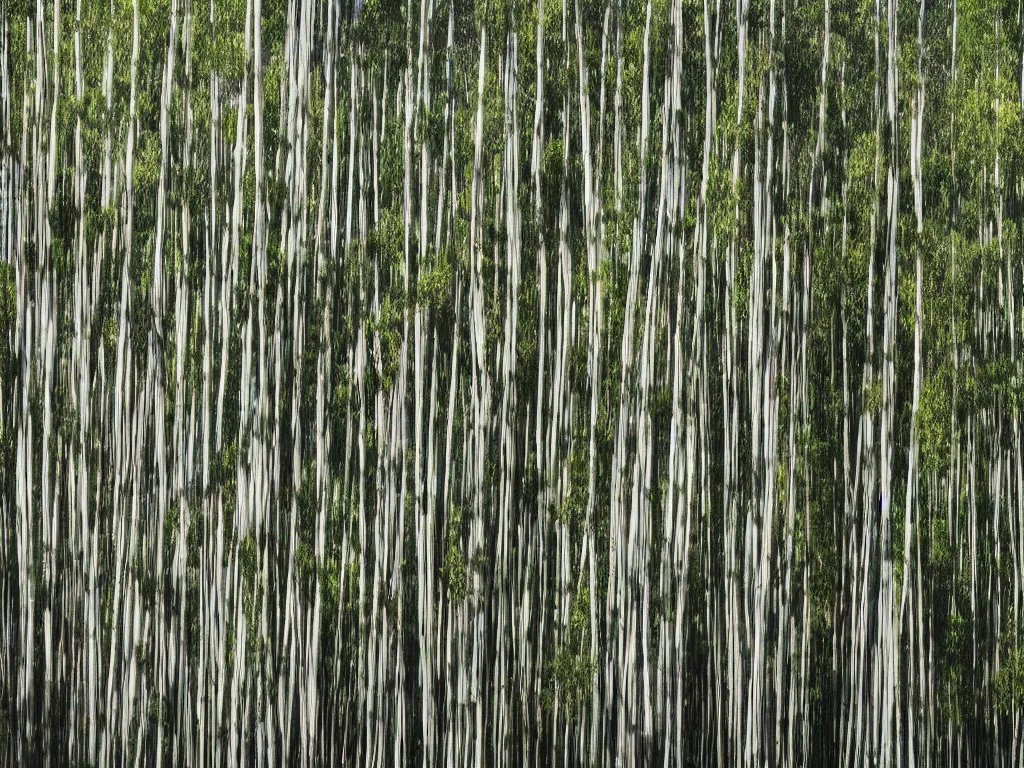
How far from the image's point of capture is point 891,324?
186 cm

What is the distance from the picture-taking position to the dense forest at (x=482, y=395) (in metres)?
1.79

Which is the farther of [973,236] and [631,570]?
[973,236]

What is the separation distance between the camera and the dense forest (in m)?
1.79

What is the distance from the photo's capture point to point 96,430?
1.84 metres

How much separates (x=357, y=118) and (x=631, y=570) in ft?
3.22

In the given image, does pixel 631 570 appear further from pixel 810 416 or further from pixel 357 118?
pixel 357 118

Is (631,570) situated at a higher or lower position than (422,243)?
lower

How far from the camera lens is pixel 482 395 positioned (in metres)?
1.79

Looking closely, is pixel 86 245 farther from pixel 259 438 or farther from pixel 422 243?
pixel 422 243

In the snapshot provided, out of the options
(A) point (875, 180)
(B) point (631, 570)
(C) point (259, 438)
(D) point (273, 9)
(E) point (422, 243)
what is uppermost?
(D) point (273, 9)

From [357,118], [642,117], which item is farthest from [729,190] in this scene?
[357,118]

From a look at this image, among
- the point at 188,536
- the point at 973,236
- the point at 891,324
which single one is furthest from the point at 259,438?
the point at 973,236

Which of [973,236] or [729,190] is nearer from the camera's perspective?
[729,190]

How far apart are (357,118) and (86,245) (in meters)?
0.56
